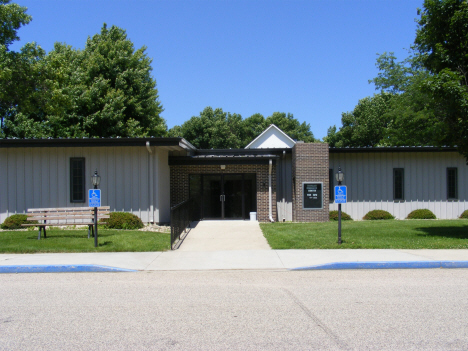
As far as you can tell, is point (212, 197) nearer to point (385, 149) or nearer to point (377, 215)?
A: point (377, 215)

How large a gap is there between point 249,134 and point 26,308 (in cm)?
7630

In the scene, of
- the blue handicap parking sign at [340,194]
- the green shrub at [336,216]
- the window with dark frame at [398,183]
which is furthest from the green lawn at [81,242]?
the window with dark frame at [398,183]

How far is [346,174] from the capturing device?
21.3 m

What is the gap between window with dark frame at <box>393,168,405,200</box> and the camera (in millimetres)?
21312

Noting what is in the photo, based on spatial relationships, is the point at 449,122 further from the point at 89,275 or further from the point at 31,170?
the point at 31,170

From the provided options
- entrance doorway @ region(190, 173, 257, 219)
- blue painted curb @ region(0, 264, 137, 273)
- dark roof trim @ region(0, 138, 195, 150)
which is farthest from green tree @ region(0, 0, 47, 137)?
blue painted curb @ region(0, 264, 137, 273)

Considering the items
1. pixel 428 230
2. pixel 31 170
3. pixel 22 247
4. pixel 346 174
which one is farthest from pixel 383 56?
pixel 22 247

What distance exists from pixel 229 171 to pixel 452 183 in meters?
11.4

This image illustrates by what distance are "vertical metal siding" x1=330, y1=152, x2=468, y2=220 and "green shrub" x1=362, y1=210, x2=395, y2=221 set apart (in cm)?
46

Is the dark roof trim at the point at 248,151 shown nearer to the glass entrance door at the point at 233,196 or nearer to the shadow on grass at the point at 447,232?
the glass entrance door at the point at 233,196

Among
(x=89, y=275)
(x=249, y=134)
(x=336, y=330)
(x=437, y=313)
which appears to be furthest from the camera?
(x=249, y=134)

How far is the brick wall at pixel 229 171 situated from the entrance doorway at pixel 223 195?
31 centimetres

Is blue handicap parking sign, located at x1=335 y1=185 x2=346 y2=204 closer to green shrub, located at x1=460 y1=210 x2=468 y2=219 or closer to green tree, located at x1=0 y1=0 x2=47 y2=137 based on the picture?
green shrub, located at x1=460 y1=210 x2=468 y2=219

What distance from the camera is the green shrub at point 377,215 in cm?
2065
